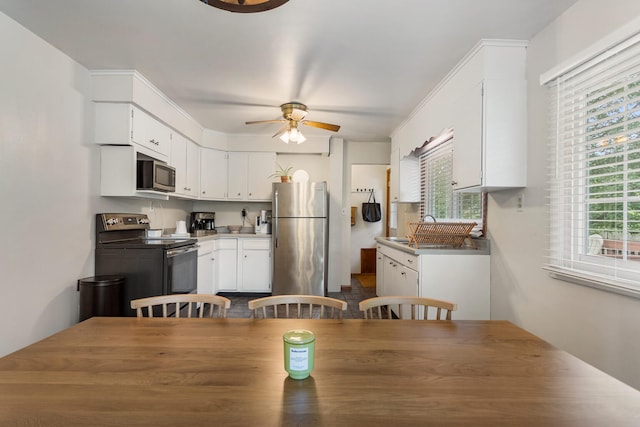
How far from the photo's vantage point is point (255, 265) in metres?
4.73

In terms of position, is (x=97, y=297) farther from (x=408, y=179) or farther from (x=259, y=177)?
(x=408, y=179)

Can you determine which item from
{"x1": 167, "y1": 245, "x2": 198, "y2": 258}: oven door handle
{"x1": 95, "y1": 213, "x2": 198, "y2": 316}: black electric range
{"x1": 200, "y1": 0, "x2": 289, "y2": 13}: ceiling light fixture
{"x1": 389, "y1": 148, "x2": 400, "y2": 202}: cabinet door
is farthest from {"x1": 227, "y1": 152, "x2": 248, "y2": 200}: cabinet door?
{"x1": 200, "y1": 0, "x2": 289, "y2": 13}: ceiling light fixture

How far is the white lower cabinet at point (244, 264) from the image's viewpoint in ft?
15.5

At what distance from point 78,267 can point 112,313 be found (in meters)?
0.50

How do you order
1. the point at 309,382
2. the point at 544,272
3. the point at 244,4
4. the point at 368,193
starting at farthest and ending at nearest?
1. the point at 368,193
2. the point at 544,272
3. the point at 244,4
4. the point at 309,382

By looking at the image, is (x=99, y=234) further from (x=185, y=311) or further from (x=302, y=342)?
(x=302, y=342)

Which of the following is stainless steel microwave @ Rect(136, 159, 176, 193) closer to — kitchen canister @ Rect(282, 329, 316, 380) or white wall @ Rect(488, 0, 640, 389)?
kitchen canister @ Rect(282, 329, 316, 380)

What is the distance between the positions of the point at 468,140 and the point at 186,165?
3289mm

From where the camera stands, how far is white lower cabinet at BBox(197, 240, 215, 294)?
4.02 m

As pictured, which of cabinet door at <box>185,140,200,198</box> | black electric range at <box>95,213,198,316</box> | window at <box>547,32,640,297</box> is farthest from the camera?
cabinet door at <box>185,140,200,198</box>

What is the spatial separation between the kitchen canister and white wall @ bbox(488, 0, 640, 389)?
1.61m

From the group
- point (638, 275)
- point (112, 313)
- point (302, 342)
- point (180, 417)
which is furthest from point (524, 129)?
point (112, 313)

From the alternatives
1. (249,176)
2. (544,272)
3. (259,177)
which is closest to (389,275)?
(544,272)

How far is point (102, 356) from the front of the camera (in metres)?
1.07
